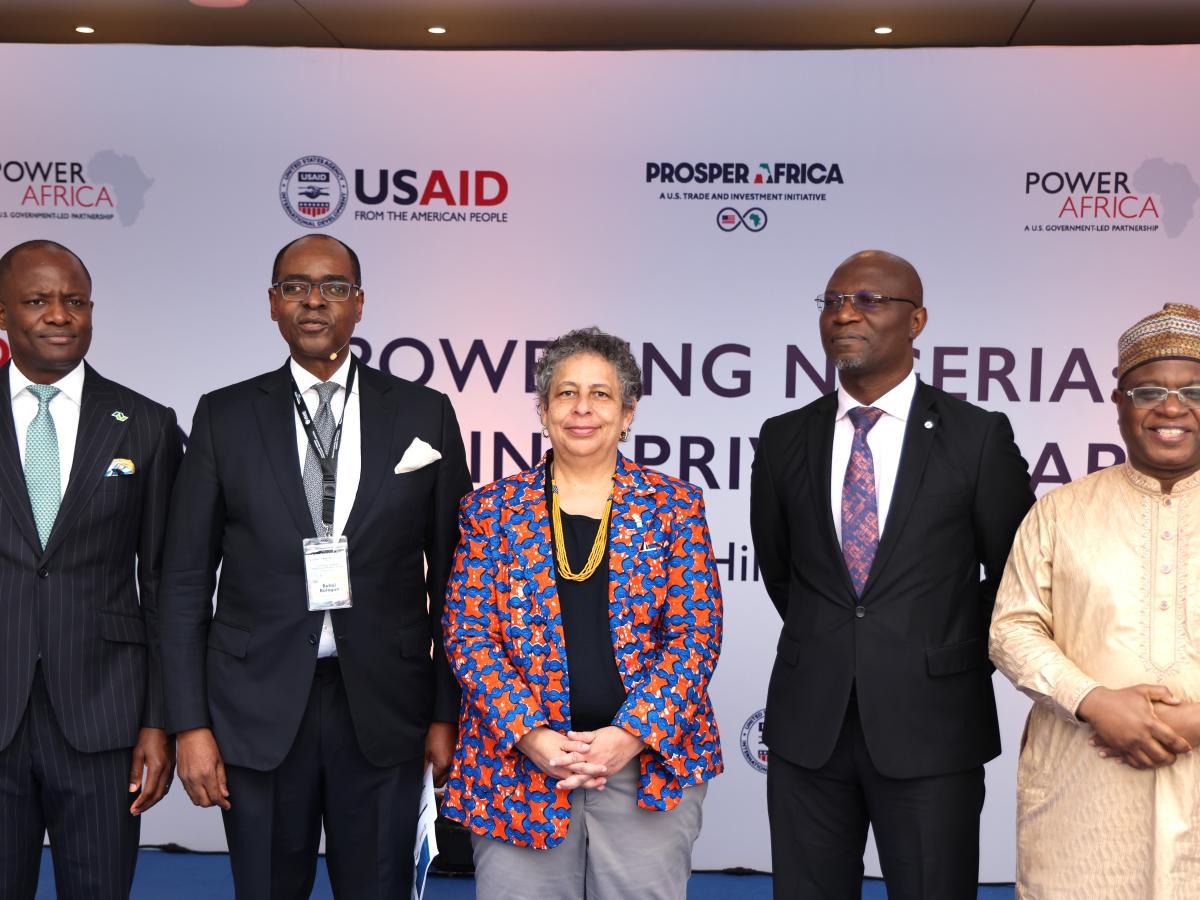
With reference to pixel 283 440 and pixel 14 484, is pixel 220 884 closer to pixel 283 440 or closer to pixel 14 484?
pixel 14 484

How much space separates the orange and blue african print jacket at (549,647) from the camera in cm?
242

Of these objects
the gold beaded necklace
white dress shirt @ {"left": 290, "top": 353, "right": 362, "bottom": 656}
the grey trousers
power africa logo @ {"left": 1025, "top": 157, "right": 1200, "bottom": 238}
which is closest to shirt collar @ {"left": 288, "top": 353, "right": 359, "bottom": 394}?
white dress shirt @ {"left": 290, "top": 353, "right": 362, "bottom": 656}

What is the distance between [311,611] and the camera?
262cm

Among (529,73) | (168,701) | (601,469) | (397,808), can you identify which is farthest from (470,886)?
(529,73)

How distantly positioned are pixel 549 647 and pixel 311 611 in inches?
22.5

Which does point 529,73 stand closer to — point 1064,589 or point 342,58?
point 342,58

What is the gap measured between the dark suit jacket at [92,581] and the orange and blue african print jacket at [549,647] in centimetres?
78

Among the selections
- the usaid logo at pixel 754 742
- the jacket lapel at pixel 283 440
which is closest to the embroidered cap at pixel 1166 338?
the jacket lapel at pixel 283 440

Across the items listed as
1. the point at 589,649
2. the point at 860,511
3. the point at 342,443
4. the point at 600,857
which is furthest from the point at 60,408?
the point at 860,511

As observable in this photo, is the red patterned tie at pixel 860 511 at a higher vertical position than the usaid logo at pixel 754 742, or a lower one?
higher

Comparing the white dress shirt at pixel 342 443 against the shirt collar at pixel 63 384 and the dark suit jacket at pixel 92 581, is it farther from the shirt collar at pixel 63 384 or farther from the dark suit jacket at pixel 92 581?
the shirt collar at pixel 63 384

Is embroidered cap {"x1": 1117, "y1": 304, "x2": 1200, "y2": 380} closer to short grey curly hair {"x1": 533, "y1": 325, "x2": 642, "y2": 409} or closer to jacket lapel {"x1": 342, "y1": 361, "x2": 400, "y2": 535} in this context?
short grey curly hair {"x1": 533, "y1": 325, "x2": 642, "y2": 409}

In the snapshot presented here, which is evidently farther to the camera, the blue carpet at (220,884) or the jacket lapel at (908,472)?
the blue carpet at (220,884)

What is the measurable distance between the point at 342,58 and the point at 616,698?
311 cm
